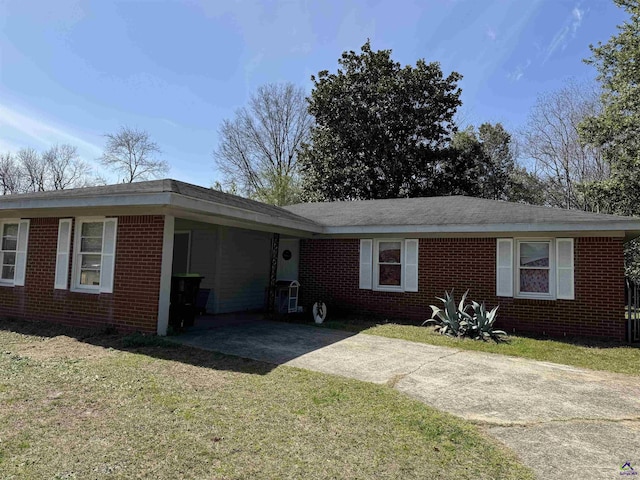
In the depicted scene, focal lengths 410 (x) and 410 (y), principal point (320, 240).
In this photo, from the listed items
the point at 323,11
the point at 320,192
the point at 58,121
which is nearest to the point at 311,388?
the point at 323,11

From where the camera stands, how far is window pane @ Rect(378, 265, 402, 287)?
11.2 meters

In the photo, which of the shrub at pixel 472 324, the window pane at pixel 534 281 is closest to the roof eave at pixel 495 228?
the window pane at pixel 534 281

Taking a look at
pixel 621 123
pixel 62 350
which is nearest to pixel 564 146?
pixel 621 123

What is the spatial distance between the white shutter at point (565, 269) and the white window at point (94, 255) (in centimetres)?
950

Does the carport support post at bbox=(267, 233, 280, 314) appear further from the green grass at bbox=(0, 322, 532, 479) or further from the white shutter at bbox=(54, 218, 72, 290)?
the green grass at bbox=(0, 322, 532, 479)

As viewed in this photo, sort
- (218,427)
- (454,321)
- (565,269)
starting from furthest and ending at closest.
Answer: (565,269) → (454,321) → (218,427)

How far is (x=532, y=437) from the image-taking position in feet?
12.1

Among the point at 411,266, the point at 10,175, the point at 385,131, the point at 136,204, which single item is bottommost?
the point at 411,266

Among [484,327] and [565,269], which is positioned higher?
[565,269]

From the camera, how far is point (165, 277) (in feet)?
24.2

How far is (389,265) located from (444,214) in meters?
2.00

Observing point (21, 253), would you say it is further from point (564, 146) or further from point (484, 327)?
point (564, 146)

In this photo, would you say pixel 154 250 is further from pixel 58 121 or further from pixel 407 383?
pixel 58 121

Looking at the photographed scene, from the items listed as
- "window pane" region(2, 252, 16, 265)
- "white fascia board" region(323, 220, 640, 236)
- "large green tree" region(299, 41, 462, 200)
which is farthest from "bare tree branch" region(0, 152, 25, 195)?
"white fascia board" region(323, 220, 640, 236)
